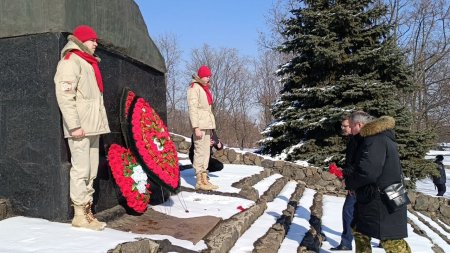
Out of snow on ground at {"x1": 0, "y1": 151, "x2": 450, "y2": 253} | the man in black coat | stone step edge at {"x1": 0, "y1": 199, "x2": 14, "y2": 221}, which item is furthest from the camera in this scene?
stone step edge at {"x1": 0, "y1": 199, "x2": 14, "y2": 221}

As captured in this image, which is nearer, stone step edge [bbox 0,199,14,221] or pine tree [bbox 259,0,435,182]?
stone step edge [bbox 0,199,14,221]

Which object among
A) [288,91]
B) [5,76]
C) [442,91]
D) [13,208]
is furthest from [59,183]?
[442,91]

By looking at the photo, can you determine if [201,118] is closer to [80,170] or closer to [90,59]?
[90,59]

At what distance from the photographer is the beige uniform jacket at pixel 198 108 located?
6.22m

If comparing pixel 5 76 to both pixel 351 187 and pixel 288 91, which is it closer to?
pixel 351 187

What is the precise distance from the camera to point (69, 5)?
4.25 meters

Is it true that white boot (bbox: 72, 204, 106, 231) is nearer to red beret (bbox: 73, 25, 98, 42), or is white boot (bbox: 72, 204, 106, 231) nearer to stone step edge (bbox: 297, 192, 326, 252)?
red beret (bbox: 73, 25, 98, 42)

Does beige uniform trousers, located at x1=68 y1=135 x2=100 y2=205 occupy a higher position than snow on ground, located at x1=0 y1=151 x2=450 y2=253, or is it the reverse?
beige uniform trousers, located at x1=68 y1=135 x2=100 y2=205

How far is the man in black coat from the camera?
3.79 meters

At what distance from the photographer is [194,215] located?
5195mm

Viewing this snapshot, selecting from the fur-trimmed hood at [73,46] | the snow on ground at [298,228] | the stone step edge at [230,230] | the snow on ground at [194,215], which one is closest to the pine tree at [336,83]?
the snow on ground at [194,215]

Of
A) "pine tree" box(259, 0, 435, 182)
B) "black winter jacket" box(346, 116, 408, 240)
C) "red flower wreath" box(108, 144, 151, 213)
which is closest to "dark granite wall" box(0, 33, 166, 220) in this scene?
"red flower wreath" box(108, 144, 151, 213)

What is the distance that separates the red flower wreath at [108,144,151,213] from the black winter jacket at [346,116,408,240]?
2.30m

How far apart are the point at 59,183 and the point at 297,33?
42.0 feet
